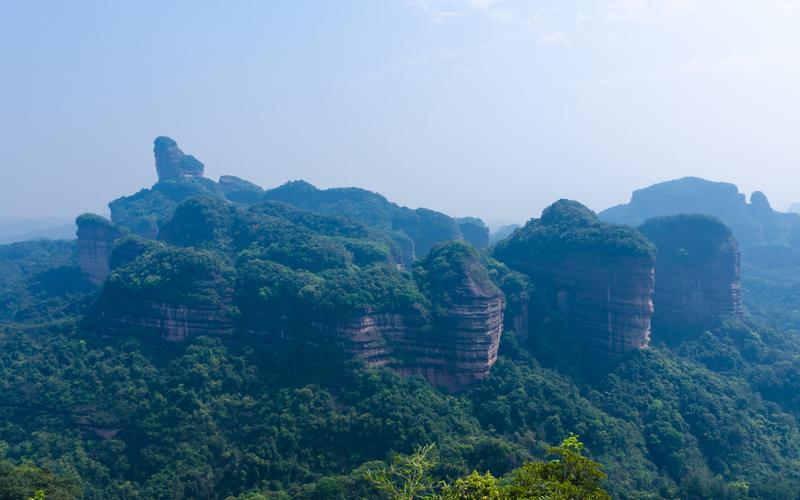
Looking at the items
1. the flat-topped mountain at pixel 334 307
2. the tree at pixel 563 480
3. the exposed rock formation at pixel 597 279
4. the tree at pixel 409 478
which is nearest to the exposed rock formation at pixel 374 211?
the exposed rock formation at pixel 597 279

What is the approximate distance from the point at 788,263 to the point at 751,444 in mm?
85461

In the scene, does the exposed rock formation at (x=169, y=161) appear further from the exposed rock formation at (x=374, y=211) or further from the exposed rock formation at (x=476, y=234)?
the exposed rock formation at (x=476, y=234)

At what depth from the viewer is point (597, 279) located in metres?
66.6

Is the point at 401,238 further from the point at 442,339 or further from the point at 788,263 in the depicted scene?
the point at 788,263

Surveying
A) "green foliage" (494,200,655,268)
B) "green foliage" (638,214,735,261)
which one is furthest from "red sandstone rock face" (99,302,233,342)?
"green foliage" (638,214,735,261)

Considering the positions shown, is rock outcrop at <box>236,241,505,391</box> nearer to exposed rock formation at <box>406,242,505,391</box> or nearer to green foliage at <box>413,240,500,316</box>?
exposed rock formation at <box>406,242,505,391</box>

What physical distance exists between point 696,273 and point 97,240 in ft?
295

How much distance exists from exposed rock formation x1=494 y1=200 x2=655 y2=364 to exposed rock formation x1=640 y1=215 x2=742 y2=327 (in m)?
15.1

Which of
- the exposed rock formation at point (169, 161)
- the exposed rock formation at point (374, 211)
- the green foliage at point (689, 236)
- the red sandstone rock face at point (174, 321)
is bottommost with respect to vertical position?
the red sandstone rock face at point (174, 321)

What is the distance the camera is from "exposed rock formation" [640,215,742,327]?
3049 inches

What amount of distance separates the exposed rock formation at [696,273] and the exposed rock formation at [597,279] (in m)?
15.1

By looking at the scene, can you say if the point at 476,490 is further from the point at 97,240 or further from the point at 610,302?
the point at 97,240

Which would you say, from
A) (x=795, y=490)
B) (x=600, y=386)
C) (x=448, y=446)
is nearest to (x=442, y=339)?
(x=448, y=446)

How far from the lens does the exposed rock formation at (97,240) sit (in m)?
91.3
